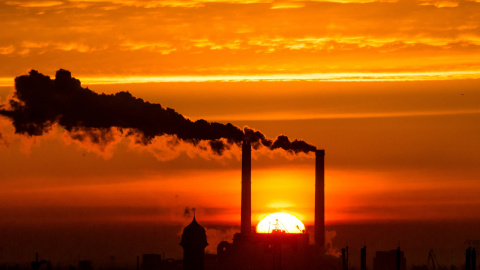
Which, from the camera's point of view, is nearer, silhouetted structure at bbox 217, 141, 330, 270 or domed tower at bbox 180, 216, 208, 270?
silhouetted structure at bbox 217, 141, 330, 270

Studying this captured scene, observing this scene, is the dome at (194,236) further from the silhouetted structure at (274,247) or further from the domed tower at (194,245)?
the silhouetted structure at (274,247)

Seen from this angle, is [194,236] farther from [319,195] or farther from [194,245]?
[319,195]

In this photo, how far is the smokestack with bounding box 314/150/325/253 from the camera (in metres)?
152

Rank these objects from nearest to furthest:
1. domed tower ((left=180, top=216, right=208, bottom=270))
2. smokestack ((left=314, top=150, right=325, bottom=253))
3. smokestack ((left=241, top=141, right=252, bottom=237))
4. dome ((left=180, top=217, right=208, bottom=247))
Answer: smokestack ((left=241, top=141, right=252, bottom=237))
smokestack ((left=314, top=150, right=325, bottom=253))
domed tower ((left=180, top=216, right=208, bottom=270))
dome ((left=180, top=217, right=208, bottom=247))

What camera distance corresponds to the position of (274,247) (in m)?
164

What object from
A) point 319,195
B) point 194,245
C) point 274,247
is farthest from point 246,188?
point 194,245

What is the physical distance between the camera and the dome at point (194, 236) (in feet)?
589

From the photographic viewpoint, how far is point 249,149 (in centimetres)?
14550

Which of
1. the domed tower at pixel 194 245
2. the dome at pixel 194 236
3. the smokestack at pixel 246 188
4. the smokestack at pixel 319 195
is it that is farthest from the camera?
the dome at pixel 194 236

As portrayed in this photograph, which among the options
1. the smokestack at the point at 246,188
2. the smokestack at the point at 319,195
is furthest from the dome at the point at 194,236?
the smokestack at the point at 319,195

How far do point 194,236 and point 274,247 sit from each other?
18.4 metres

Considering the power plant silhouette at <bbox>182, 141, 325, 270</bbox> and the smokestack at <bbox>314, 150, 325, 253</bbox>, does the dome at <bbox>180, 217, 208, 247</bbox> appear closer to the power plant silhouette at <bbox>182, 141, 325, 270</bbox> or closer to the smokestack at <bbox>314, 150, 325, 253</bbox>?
the power plant silhouette at <bbox>182, 141, 325, 270</bbox>

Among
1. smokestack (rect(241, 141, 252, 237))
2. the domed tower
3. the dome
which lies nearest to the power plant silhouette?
smokestack (rect(241, 141, 252, 237))

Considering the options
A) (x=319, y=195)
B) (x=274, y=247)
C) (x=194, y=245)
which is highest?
(x=319, y=195)
